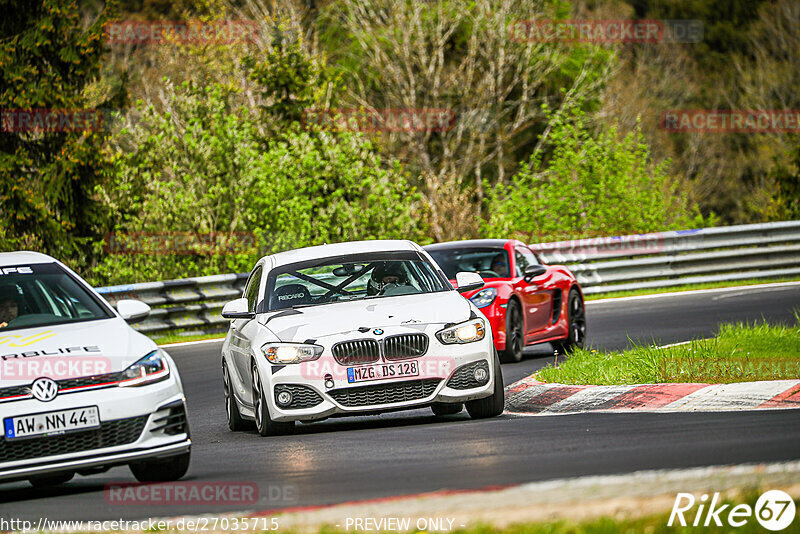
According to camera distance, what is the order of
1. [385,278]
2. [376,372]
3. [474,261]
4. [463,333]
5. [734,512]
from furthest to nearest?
[474,261] → [385,278] → [463,333] → [376,372] → [734,512]

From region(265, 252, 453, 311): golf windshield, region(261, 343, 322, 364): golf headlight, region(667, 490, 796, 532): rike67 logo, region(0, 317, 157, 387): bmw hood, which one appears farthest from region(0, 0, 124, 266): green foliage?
region(667, 490, 796, 532): rike67 logo

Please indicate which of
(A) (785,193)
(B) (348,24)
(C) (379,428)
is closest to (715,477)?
(C) (379,428)

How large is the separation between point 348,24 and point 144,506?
3935 cm

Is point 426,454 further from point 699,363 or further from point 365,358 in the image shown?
point 699,363

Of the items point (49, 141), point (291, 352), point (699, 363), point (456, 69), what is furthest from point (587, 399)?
point (456, 69)

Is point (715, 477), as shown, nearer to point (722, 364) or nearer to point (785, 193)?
point (722, 364)

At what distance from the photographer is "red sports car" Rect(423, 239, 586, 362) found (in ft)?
50.2

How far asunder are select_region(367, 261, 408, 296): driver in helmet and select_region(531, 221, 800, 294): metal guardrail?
14183 mm

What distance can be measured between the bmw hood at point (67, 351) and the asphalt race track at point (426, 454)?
78 centimetres

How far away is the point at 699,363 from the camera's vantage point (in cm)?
1153

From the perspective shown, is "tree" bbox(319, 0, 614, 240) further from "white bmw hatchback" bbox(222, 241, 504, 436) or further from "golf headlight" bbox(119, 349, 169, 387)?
"golf headlight" bbox(119, 349, 169, 387)

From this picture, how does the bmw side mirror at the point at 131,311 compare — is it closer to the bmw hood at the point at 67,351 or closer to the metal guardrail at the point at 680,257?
the bmw hood at the point at 67,351

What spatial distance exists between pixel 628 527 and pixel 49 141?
22.5 meters

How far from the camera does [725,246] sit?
88.6ft
